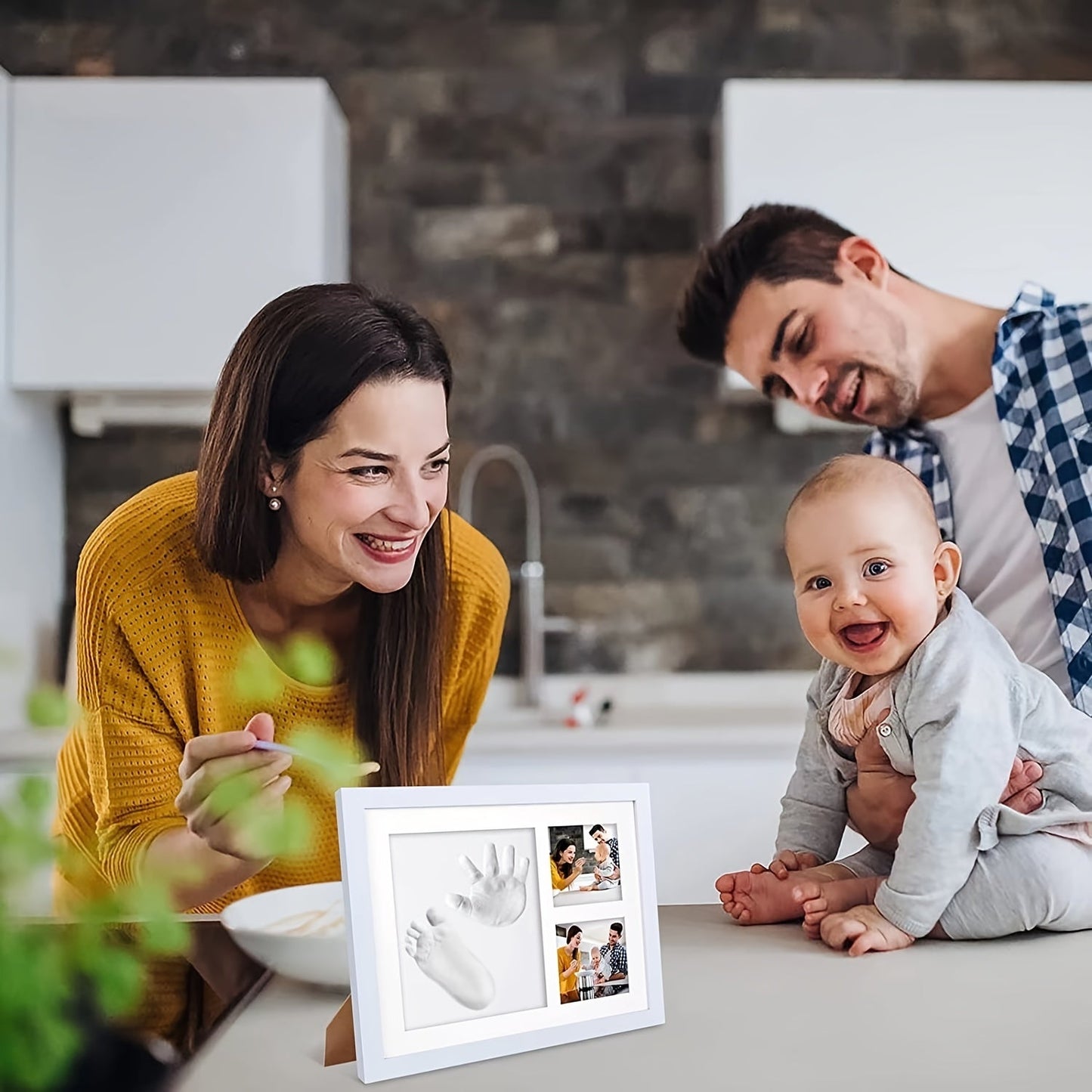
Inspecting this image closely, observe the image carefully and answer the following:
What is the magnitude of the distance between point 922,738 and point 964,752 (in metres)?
0.04

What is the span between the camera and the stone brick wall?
10.5 ft

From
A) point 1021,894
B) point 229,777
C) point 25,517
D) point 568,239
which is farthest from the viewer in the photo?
point 568,239

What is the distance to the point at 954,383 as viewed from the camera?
1.65 m

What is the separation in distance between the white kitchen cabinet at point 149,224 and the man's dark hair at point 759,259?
4.43 ft

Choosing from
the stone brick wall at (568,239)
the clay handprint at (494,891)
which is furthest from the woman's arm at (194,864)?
the stone brick wall at (568,239)

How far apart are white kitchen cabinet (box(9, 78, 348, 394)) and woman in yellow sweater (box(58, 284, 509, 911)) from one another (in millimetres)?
1458

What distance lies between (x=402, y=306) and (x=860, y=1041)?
2.69 ft

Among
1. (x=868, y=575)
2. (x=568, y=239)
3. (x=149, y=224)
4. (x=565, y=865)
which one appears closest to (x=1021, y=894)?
(x=868, y=575)

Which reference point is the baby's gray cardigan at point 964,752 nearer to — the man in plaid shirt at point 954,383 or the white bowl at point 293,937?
the man in plaid shirt at point 954,383

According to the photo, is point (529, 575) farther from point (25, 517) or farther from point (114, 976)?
point (114, 976)

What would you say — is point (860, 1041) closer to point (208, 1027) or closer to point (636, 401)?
point (208, 1027)

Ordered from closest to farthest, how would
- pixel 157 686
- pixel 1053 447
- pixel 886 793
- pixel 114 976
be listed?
pixel 114 976
pixel 886 793
pixel 157 686
pixel 1053 447

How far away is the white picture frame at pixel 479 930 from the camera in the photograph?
69 cm

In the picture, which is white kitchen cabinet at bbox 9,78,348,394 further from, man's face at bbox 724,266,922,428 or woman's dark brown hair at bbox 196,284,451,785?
woman's dark brown hair at bbox 196,284,451,785
